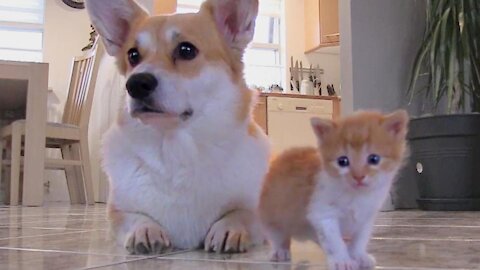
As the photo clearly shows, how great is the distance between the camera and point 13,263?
95cm

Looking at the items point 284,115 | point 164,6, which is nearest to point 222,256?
point 164,6

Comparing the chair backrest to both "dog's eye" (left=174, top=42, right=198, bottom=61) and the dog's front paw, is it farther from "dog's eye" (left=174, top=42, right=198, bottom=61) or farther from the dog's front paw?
the dog's front paw

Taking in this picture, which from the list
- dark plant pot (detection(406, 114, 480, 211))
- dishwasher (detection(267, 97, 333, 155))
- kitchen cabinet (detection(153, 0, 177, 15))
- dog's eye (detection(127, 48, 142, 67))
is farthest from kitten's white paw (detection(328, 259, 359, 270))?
dishwasher (detection(267, 97, 333, 155))

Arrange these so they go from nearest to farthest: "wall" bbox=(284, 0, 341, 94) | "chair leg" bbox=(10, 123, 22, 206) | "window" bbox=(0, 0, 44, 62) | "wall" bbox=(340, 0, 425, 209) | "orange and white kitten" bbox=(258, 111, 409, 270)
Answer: "orange and white kitten" bbox=(258, 111, 409, 270) < "wall" bbox=(340, 0, 425, 209) < "chair leg" bbox=(10, 123, 22, 206) < "window" bbox=(0, 0, 44, 62) < "wall" bbox=(284, 0, 341, 94)

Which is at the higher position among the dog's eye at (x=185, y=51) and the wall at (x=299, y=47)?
the wall at (x=299, y=47)

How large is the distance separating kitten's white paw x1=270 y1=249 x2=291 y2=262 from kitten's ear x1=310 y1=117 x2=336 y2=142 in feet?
0.75

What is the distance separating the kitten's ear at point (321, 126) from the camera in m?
0.87

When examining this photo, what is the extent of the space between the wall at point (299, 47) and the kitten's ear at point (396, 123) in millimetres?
6094

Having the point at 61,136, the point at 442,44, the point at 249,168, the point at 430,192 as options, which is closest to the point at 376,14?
the point at 442,44

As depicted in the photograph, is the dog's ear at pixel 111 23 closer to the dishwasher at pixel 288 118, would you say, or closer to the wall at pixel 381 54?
the wall at pixel 381 54

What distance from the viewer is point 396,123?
0.86 meters

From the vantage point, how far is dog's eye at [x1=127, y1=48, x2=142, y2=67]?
125 centimetres

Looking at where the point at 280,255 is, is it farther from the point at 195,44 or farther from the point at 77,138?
the point at 77,138

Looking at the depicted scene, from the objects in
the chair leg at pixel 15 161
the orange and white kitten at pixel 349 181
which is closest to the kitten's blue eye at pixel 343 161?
the orange and white kitten at pixel 349 181
